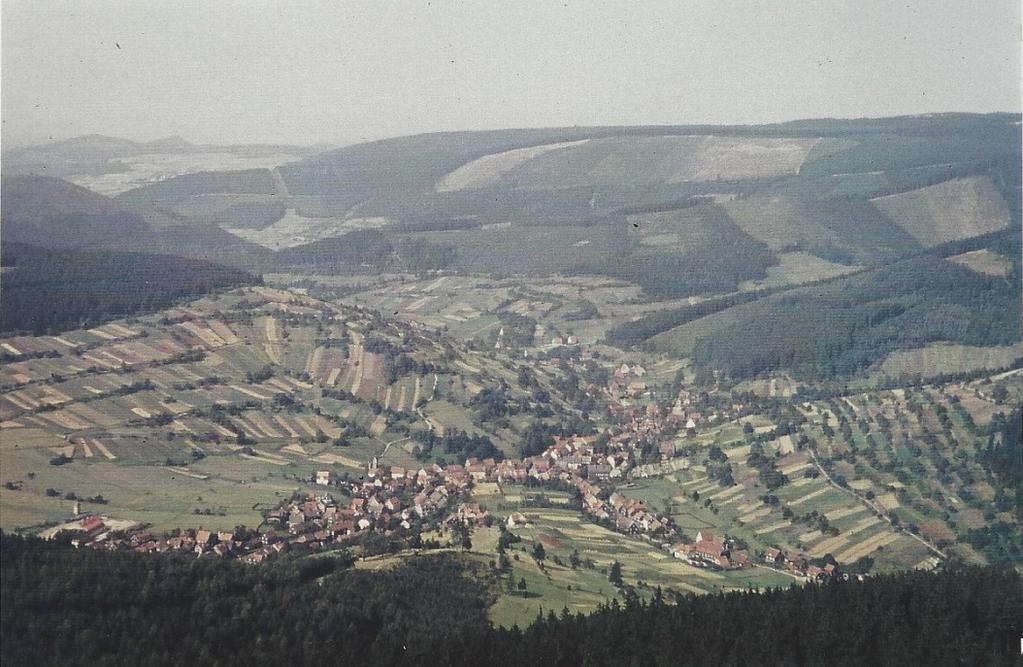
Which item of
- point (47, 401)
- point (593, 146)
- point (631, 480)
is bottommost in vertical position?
point (631, 480)

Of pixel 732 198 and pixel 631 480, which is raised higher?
pixel 732 198

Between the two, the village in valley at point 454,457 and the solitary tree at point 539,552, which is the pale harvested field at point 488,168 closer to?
the village in valley at point 454,457

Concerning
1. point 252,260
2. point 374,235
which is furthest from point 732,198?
point 252,260

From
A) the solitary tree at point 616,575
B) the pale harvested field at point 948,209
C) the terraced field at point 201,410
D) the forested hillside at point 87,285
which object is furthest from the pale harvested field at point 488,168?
the solitary tree at point 616,575

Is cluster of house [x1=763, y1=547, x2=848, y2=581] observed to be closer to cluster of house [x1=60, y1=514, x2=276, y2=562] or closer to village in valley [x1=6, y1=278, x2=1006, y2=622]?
village in valley [x1=6, y1=278, x2=1006, y2=622]

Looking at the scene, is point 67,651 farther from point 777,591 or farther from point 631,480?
point 631,480

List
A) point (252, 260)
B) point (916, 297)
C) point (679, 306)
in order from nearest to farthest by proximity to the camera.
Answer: point (916, 297), point (679, 306), point (252, 260)

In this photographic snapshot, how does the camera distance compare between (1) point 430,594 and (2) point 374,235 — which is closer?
(1) point 430,594
